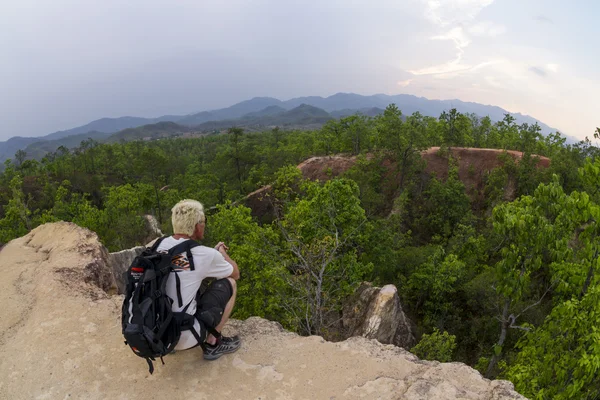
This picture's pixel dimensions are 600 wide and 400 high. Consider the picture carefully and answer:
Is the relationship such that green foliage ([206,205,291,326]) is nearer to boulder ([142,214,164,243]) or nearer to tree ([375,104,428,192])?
boulder ([142,214,164,243])

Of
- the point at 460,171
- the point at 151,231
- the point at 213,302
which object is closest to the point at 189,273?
the point at 213,302

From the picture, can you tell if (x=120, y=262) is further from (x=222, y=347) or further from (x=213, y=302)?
(x=213, y=302)

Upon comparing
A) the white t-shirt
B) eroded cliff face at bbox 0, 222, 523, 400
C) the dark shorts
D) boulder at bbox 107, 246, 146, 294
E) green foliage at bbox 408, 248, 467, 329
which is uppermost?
the white t-shirt

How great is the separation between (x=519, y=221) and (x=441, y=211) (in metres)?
23.5

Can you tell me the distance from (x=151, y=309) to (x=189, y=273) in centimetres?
68

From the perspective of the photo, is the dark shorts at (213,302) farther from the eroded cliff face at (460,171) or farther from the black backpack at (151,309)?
the eroded cliff face at (460,171)

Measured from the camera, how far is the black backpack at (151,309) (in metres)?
4.31

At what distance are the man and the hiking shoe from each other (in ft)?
0.23

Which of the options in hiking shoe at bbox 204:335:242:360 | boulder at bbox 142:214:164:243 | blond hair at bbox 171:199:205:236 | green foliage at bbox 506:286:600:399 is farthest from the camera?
boulder at bbox 142:214:164:243

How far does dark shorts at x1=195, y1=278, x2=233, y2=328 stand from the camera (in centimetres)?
513

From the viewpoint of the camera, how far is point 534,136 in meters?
34.9

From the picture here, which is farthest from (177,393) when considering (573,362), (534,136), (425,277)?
(534,136)

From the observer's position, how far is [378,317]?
15.3 m

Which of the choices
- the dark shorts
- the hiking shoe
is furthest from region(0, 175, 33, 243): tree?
the dark shorts
